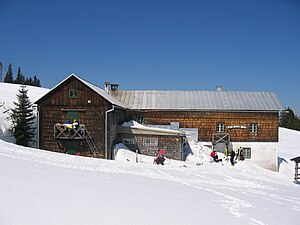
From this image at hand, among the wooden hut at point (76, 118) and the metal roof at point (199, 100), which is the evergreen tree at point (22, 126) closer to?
the wooden hut at point (76, 118)

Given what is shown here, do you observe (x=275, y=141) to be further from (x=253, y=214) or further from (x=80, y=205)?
(x=80, y=205)

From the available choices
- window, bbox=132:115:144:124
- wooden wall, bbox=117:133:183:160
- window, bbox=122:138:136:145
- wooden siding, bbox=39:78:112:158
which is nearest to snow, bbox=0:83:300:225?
wooden siding, bbox=39:78:112:158

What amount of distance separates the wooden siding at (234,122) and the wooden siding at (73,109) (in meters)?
7.70

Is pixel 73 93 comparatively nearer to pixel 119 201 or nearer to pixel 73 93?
pixel 73 93

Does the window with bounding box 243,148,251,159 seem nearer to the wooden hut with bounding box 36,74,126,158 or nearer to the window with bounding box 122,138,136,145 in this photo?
the window with bounding box 122,138,136,145

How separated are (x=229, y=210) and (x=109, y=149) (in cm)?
1548

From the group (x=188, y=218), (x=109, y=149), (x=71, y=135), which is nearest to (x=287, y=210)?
(x=188, y=218)

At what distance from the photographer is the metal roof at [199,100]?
1054 inches

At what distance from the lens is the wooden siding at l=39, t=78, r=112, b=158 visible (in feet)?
73.4

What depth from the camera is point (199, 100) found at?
1098 inches

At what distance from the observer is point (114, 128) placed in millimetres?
23891

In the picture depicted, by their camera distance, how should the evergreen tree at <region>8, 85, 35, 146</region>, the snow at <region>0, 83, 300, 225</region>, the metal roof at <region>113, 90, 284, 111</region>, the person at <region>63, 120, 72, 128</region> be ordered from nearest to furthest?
the snow at <region>0, 83, 300, 225</region> < the person at <region>63, 120, 72, 128</region> < the evergreen tree at <region>8, 85, 35, 146</region> < the metal roof at <region>113, 90, 284, 111</region>

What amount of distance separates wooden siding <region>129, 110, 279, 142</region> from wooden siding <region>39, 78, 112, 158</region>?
7701 mm

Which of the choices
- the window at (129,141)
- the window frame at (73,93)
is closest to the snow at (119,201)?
the window frame at (73,93)
